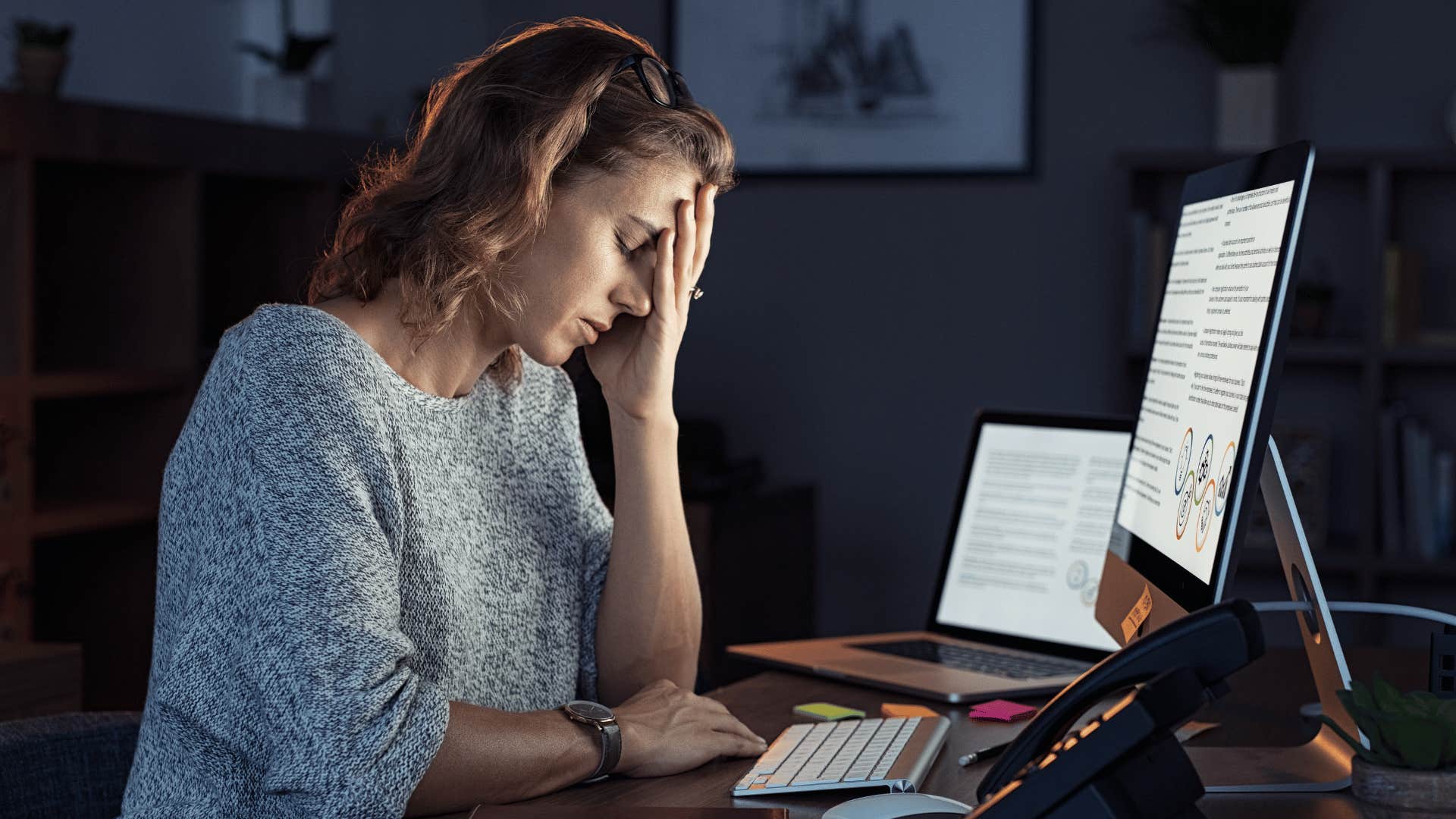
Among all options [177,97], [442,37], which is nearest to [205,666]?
[177,97]

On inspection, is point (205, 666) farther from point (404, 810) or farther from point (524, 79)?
point (524, 79)

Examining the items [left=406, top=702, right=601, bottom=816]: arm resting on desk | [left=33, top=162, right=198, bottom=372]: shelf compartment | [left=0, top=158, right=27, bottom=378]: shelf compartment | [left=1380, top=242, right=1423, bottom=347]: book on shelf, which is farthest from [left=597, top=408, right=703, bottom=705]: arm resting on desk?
[left=1380, top=242, right=1423, bottom=347]: book on shelf

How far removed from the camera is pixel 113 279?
3.03 m

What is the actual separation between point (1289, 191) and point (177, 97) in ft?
9.79

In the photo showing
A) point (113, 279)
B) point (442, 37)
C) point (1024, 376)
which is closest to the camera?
point (113, 279)

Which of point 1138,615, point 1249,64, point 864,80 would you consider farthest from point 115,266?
point 1249,64

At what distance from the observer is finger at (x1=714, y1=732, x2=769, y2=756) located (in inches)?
48.5

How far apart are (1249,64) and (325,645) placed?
299cm

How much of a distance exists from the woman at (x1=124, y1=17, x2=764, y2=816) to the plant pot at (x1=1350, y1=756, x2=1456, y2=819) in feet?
1.66

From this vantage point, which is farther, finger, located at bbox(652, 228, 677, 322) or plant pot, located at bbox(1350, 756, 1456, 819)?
finger, located at bbox(652, 228, 677, 322)

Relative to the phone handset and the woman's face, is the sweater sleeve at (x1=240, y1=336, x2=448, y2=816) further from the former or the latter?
the phone handset

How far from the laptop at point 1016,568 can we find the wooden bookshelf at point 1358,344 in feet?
5.67

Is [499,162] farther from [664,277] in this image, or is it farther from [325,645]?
[325,645]

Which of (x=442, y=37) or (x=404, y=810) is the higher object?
(x=442, y=37)
